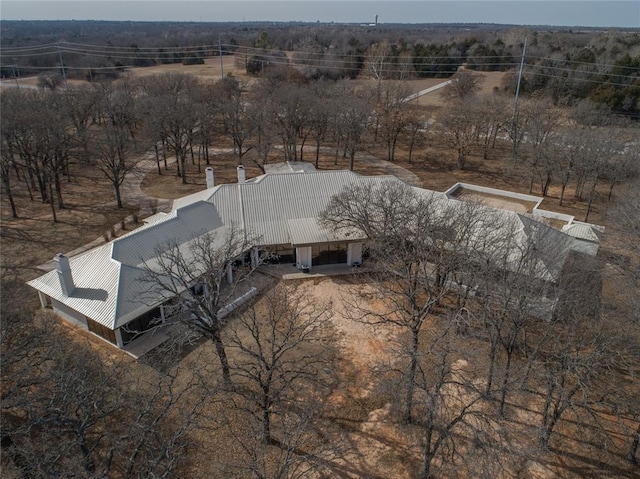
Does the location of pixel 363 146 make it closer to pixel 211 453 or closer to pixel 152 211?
pixel 152 211

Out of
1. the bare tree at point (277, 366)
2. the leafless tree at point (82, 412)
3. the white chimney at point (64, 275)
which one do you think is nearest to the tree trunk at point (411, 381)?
the bare tree at point (277, 366)

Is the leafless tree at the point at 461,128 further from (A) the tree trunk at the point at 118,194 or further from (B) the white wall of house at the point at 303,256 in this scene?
(A) the tree trunk at the point at 118,194

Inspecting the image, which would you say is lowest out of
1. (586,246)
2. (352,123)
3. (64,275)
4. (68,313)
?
(68,313)

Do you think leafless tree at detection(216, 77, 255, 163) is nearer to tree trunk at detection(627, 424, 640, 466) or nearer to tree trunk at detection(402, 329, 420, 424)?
tree trunk at detection(402, 329, 420, 424)

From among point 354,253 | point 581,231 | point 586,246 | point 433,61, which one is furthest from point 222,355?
point 433,61

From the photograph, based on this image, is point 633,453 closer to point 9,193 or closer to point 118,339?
point 118,339

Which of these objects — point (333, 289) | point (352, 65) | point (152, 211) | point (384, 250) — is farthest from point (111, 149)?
point (352, 65)
